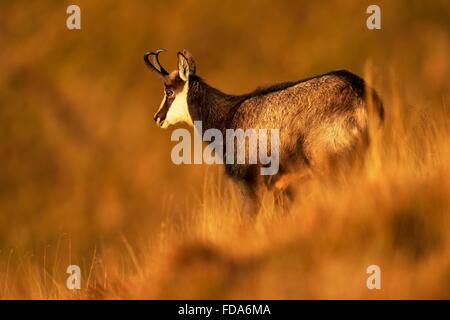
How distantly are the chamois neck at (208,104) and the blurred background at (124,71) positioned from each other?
27.0 meters

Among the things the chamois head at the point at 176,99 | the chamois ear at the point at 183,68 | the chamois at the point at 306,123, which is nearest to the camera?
the chamois at the point at 306,123

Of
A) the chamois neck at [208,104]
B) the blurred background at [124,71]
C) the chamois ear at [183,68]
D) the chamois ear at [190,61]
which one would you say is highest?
the blurred background at [124,71]

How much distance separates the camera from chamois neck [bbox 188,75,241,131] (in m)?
18.1

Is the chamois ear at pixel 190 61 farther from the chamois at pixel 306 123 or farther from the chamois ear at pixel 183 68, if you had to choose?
the chamois at pixel 306 123

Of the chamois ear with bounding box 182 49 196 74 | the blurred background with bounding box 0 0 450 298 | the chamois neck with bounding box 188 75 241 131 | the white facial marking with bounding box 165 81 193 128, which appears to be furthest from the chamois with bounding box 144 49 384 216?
the blurred background with bounding box 0 0 450 298

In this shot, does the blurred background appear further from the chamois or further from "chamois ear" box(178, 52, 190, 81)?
the chamois

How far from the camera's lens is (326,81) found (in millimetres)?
15703

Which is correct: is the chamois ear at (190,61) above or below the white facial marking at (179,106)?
above

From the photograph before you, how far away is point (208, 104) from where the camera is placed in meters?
18.5

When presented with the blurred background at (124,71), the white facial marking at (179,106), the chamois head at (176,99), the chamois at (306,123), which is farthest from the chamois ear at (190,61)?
the blurred background at (124,71)

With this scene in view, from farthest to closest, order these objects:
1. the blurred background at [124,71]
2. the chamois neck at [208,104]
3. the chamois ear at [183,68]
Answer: the blurred background at [124,71]
the chamois ear at [183,68]
the chamois neck at [208,104]

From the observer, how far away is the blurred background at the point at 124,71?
176 feet
